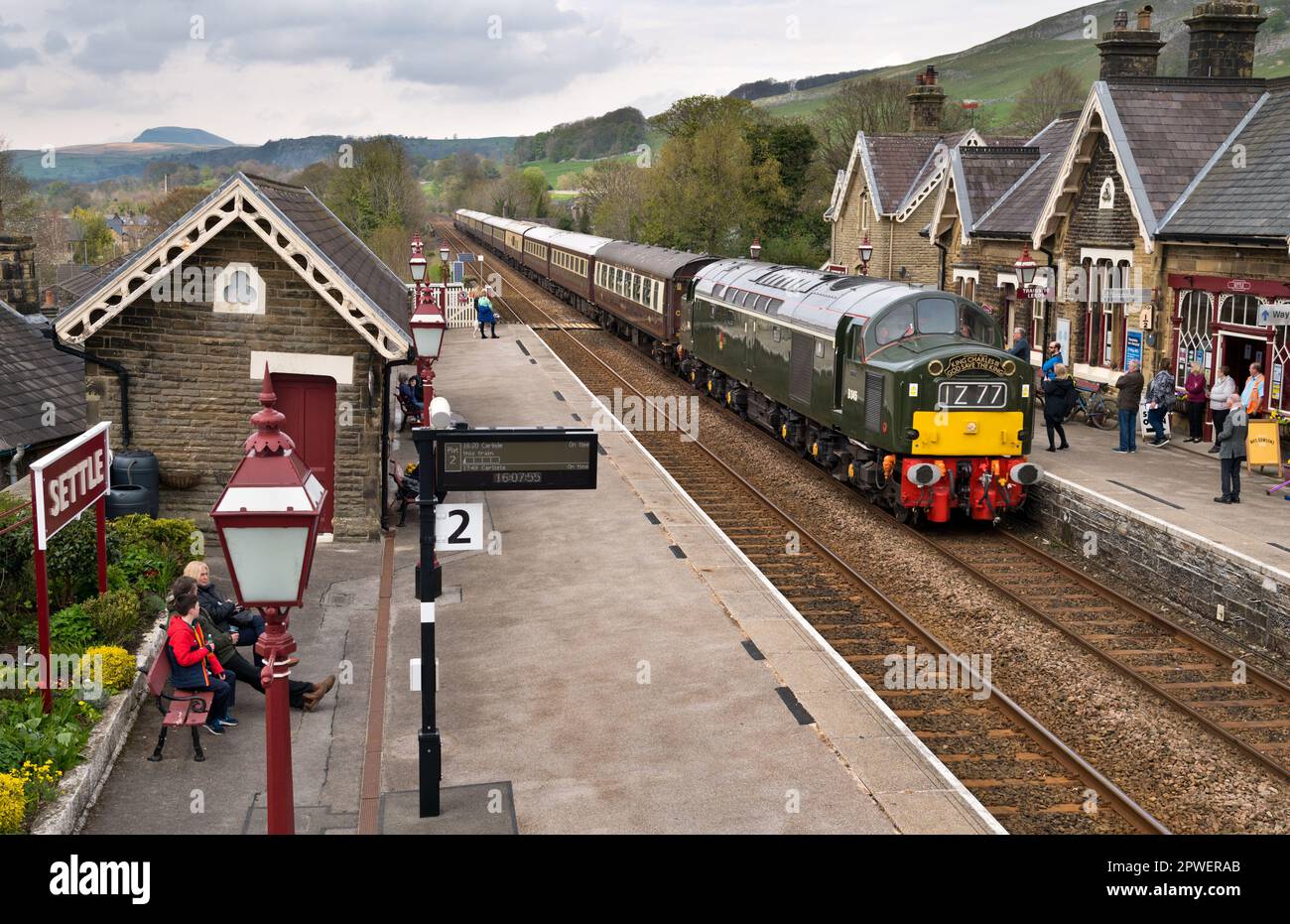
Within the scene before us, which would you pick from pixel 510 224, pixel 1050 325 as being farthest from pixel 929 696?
pixel 510 224

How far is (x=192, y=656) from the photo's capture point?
10992 mm

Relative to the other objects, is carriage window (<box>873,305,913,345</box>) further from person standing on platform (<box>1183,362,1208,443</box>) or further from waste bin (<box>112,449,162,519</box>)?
waste bin (<box>112,449,162,519</box>)

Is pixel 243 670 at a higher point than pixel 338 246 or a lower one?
lower

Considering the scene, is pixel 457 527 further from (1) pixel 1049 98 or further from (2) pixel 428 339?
(1) pixel 1049 98

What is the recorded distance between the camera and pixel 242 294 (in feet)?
57.3

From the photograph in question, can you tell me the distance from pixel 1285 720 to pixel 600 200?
275 feet

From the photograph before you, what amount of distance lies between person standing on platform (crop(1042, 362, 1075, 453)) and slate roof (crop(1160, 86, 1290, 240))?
11.7 ft

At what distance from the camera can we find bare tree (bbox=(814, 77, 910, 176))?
273 feet

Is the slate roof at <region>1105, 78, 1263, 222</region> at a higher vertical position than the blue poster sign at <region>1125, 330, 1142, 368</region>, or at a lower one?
higher

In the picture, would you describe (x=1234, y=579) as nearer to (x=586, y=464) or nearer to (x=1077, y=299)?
(x=586, y=464)

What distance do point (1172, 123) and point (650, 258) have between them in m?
16.4

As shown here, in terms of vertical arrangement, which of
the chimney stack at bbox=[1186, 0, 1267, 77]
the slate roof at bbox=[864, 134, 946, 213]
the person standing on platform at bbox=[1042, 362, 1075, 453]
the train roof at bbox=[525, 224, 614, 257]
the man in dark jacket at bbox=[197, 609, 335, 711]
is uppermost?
the chimney stack at bbox=[1186, 0, 1267, 77]

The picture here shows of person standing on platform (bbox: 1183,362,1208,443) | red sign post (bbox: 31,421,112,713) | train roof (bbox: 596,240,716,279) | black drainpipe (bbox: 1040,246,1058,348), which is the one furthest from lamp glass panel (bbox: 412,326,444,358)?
train roof (bbox: 596,240,716,279)

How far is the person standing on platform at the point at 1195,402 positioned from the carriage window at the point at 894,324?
6746 mm
